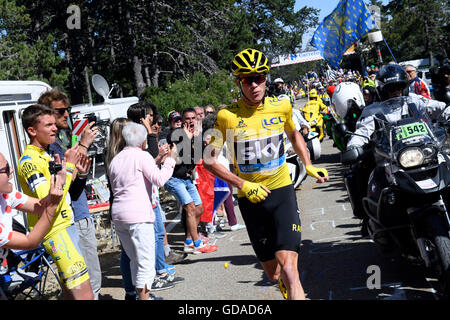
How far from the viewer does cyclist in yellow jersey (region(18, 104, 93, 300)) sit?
13.4ft

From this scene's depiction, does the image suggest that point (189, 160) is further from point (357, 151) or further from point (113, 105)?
point (113, 105)

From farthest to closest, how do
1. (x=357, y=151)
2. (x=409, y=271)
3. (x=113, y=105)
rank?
(x=113, y=105), (x=409, y=271), (x=357, y=151)

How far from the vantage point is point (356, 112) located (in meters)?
6.40

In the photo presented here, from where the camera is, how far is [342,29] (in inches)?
521

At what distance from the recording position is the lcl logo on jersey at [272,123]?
449 centimetres

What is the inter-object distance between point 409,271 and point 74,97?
3554 cm

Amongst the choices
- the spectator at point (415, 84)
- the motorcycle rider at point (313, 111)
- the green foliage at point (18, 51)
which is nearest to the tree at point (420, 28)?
the green foliage at point (18, 51)

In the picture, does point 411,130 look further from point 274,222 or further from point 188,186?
point 188,186

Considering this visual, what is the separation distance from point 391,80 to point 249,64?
147 centimetres

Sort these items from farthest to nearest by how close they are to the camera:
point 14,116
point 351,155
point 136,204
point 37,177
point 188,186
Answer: point 14,116 → point 188,186 → point 136,204 → point 351,155 → point 37,177

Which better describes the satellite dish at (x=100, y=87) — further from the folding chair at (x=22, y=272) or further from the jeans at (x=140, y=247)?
the jeans at (x=140, y=247)

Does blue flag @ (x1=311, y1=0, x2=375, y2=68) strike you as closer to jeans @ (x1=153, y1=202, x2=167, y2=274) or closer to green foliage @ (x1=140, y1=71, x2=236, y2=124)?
green foliage @ (x1=140, y1=71, x2=236, y2=124)

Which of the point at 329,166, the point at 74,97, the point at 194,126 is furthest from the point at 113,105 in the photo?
the point at 74,97

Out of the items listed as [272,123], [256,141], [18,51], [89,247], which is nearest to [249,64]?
[272,123]
